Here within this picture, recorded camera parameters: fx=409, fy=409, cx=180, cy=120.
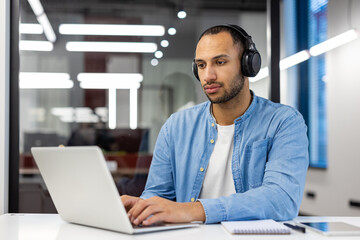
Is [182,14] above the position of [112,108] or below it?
above

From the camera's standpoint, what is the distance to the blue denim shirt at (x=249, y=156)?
1390mm

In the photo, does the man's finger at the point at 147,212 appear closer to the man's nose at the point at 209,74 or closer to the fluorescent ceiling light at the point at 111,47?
the man's nose at the point at 209,74

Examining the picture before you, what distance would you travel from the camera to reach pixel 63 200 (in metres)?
1.22

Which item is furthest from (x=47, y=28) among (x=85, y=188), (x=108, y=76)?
(x=85, y=188)

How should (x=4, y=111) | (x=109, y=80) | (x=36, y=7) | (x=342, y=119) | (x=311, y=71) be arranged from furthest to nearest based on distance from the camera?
(x=311, y=71)
(x=342, y=119)
(x=109, y=80)
(x=36, y=7)
(x=4, y=111)

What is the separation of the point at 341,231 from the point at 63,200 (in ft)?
2.57

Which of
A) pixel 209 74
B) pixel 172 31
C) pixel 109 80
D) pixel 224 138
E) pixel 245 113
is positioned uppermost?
pixel 172 31

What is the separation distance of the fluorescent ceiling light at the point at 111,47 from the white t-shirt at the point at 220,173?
52.1 inches

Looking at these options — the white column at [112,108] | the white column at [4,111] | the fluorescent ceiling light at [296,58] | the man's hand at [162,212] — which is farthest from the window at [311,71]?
the man's hand at [162,212]

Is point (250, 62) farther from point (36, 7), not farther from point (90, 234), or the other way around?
point (36, 7)

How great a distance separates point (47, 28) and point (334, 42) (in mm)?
2867

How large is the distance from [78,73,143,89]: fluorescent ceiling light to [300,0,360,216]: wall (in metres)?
2.20

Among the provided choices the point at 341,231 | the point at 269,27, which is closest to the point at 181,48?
the point at 269,27

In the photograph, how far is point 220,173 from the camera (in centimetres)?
174
